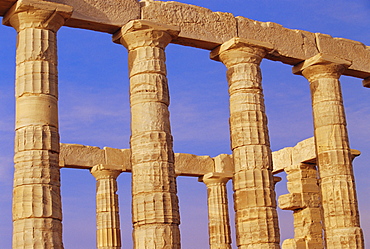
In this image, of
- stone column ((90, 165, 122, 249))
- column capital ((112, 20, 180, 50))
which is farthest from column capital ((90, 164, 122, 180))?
column capital ((112, 20, 180, 50))

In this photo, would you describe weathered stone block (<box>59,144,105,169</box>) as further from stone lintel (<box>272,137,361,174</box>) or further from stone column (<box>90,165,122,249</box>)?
stone lintel (<box>272,137,361,174</box>)

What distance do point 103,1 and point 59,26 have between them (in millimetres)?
1815

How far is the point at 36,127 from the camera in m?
17.0

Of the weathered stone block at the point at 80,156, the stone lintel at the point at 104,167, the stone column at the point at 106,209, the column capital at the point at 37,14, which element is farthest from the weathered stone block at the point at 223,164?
the column capital at the point at 37,14

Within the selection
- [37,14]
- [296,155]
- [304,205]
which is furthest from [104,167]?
[37,14]

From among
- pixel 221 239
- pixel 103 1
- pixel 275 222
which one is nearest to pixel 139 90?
pixel 103 1

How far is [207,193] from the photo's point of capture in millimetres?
31109

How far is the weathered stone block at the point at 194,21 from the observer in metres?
20.5

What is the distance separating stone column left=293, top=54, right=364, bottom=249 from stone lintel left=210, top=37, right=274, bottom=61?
2.24m

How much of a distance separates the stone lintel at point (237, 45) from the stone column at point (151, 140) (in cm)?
197

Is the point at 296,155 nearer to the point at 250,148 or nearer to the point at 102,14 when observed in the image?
the point at 250,148

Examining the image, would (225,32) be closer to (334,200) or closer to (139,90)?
(139,90)

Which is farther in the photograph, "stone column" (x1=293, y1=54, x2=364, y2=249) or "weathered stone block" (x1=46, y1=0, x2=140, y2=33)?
"stone column" (x1=293, y1=54, x2=364, y2=249)

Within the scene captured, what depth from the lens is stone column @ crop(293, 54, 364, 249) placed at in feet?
73.1
